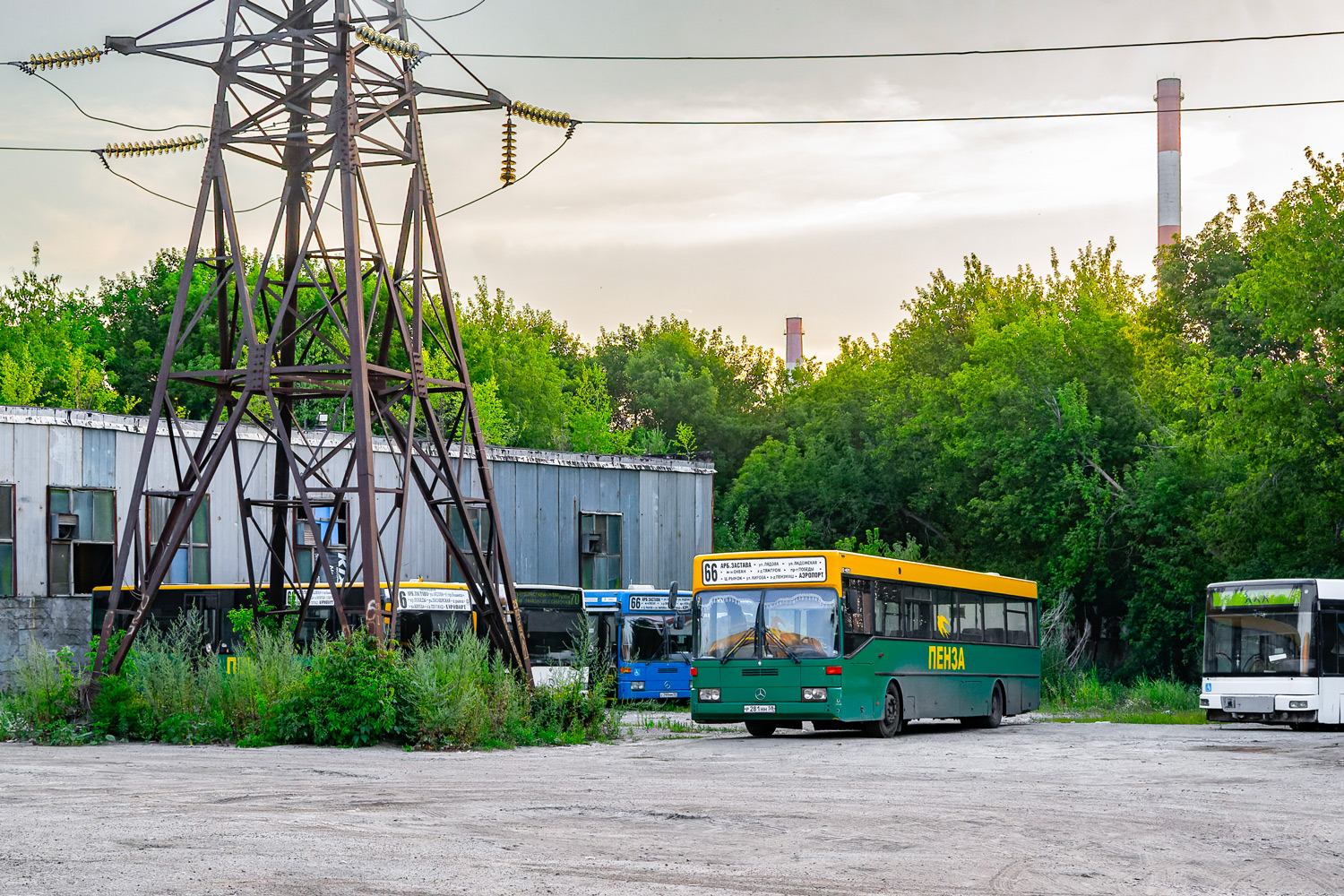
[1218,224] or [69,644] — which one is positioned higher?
[1218,224]

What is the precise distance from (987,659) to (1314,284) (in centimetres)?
1455

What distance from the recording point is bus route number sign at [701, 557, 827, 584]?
78.7 ft

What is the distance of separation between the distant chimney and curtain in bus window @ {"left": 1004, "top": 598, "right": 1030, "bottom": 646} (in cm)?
5915

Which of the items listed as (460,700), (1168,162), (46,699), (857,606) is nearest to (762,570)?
(857,606)

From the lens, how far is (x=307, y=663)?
2272 cm

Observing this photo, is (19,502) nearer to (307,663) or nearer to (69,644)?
(69,644)

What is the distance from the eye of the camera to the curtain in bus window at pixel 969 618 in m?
27.6

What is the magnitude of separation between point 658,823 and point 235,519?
2562 cm

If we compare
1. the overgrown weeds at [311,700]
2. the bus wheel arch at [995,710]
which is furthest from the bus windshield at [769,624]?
the bus wheel arch at [995,710]

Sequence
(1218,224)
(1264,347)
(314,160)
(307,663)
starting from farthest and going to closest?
1. (1218,224)
2. (1264,347)
3. (314,160)
4. (307,663)

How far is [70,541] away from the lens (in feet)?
107

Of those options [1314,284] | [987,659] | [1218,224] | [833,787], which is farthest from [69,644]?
[1218,224]

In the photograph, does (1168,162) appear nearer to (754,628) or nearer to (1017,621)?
(1017,621)

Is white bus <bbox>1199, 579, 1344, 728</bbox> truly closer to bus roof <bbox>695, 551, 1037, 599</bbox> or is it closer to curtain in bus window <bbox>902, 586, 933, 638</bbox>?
curtain in bus window <bbox>902, 586, 933, 638</bbox>
